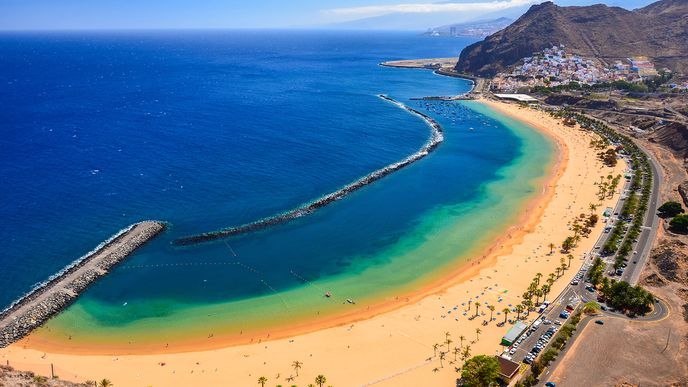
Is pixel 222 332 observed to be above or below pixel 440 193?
below

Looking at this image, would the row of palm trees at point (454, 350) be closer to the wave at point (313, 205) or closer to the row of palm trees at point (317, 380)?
the row of palm trees at point (317, 380)

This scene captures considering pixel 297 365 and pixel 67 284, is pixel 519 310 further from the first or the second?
pixel 67 284

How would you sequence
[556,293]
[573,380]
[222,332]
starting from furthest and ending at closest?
1. [556,293]
2. [222,332]
3. [573,380]

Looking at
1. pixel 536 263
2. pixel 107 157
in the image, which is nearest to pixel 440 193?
pixel 536 263

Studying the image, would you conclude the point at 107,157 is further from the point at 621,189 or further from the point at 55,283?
the point at 621,189

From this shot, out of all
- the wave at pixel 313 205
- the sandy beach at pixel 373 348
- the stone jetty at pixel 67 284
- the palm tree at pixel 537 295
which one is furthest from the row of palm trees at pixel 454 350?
the stone jetty at pixel 67 284

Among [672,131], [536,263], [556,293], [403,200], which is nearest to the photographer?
[556,293]
